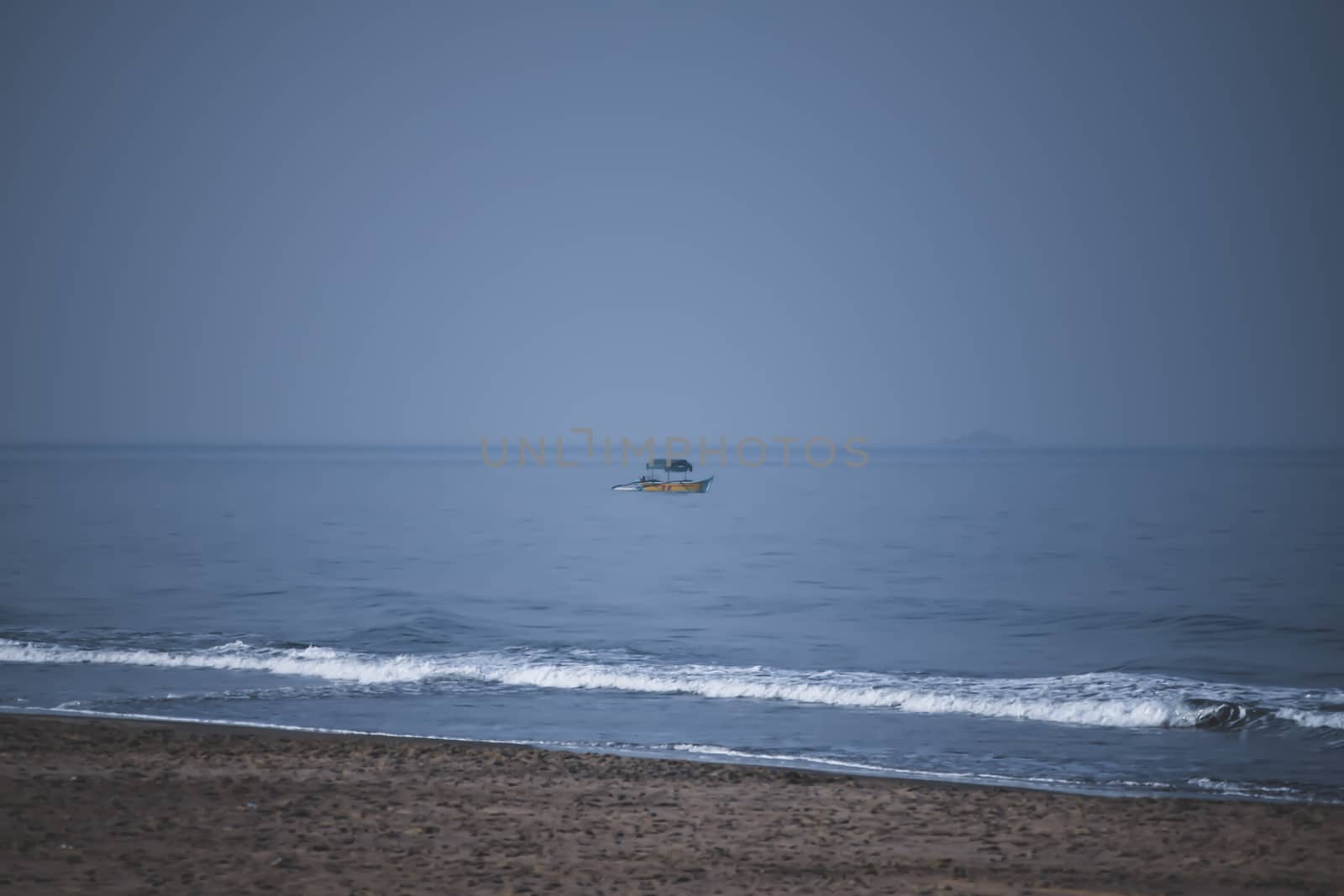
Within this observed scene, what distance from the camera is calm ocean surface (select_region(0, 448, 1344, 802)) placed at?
18.2 meters

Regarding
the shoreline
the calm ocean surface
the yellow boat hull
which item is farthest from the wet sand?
the yellow boat hull

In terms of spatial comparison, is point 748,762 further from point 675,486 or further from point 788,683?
point 675,486

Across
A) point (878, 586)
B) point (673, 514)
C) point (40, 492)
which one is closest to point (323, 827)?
point (878, 586)

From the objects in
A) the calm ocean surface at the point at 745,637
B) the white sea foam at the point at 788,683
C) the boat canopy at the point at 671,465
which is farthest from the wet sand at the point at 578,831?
the boat canopy at the point at 671,465

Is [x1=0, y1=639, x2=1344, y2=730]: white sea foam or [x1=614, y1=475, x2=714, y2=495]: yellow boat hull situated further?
[x1=614, y1=475, x2=714, y2=495]: yellow boat hull

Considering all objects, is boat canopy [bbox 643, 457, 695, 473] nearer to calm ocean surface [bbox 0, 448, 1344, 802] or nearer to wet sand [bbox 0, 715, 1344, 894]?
calm ocean surface [bbox 0, 448, 1344, 802]

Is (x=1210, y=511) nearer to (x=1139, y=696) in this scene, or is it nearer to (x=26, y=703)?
(x=1139, y=696)

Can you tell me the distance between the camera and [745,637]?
30.5 metres

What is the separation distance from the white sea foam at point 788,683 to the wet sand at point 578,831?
6.20m

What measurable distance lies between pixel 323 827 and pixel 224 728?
22.8 ft

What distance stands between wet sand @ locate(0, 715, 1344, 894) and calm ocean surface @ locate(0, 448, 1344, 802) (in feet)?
7.10

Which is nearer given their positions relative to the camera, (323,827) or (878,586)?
(323,827)

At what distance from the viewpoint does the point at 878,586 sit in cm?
4303

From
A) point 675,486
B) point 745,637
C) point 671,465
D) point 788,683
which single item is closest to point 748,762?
point 788,683
